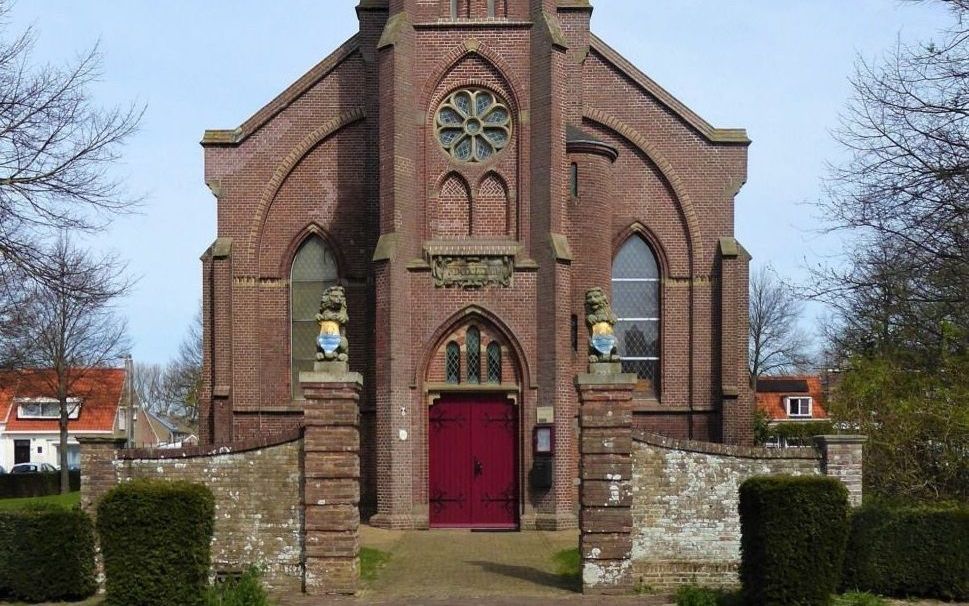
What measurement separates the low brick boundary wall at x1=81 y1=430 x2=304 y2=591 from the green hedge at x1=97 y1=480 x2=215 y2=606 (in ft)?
5.91

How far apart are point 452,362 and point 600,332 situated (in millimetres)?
8421

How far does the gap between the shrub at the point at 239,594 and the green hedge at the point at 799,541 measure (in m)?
5.60

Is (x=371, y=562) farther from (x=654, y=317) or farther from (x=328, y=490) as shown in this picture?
(x=654, y=317)

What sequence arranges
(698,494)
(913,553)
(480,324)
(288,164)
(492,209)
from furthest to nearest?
(288,164) → (492,209) → (480,324) → (698,494) → (913,553)

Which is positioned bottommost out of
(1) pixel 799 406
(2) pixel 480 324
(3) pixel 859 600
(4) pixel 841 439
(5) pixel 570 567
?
(5) pixel 570 567

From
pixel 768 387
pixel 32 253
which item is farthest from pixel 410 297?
pixel 768 387

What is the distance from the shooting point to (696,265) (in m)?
26.1

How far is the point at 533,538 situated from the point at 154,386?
100045 millimetres

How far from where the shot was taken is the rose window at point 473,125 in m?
23.7

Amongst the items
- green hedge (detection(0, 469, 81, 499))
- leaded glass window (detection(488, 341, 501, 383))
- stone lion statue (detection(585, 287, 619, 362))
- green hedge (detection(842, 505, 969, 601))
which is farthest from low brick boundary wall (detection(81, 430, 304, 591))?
green hedge (detection(0, 469, 81, 499))

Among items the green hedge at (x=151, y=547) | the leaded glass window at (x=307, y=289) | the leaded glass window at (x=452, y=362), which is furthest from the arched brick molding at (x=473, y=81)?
the green hedge at (x=151, y=547)

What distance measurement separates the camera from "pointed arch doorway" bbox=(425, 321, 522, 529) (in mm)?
→ 23016

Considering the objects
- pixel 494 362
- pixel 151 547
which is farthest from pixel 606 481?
pixel 494 362

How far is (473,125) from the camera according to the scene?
939 inches
